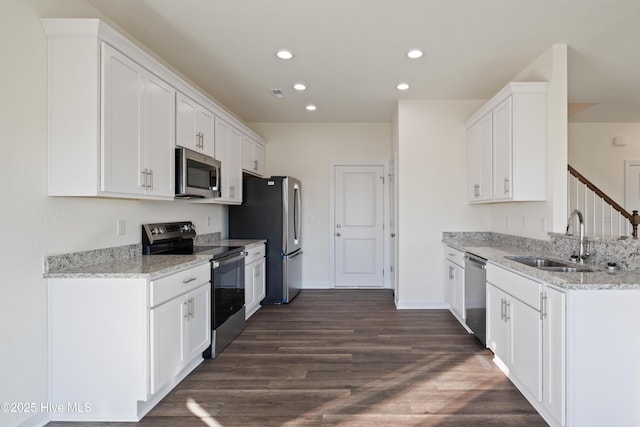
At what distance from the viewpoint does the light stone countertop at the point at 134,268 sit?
199cm

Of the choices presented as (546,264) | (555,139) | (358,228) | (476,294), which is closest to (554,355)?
(546,264)

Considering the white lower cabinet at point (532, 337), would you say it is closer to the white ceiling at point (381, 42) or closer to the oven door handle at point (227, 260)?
the white ceiling at point (381, 42)

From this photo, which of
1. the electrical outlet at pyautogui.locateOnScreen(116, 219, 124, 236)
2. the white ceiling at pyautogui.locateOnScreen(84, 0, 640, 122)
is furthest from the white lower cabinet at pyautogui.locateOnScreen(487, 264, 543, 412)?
the electrical outlet at pyautogui.locateOnScreen(116, 219, 124, 236)

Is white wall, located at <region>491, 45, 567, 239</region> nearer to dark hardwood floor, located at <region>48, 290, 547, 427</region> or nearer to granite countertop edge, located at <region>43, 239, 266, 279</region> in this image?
dark hardwood floor, located at <region>48, 290, 547, 427</region>

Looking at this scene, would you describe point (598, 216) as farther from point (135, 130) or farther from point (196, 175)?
point (135, 130)

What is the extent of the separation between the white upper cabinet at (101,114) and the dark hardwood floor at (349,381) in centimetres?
146

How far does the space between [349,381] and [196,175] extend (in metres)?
2.14

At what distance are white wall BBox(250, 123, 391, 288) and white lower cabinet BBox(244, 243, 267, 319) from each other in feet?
4.01

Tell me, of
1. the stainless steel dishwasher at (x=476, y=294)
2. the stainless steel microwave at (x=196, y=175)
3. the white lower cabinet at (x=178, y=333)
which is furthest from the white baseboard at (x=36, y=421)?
the stainless steel dishwasher at (x=476, y=294)

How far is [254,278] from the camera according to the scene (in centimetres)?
405

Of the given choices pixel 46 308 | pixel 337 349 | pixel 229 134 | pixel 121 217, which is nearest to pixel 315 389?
pixel 337 349

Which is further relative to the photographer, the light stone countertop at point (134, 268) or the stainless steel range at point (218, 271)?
the stainless steel range at point (218, 271)

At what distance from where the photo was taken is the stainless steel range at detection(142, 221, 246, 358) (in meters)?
2.87

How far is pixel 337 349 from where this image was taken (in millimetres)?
3082
